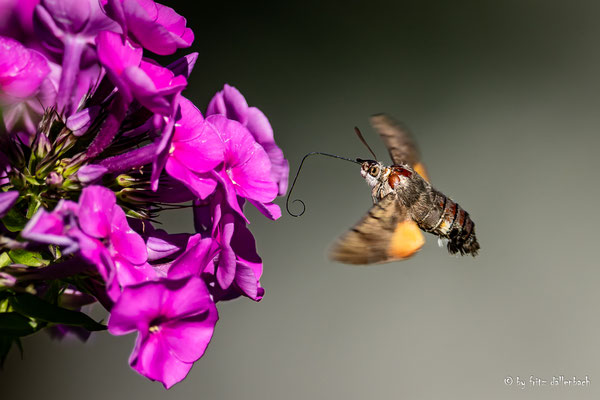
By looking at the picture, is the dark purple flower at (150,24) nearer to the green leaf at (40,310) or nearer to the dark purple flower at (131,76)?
the dark purple flower at (131,76)

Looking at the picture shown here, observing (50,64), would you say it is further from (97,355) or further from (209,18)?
(209,18)

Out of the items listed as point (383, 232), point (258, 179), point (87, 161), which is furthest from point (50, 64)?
point (383, 232)

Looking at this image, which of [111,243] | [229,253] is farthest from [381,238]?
[111,243]

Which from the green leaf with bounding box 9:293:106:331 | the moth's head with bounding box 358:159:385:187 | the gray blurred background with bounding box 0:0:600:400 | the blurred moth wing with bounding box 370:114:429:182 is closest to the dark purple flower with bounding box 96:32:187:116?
the green leaf with bounding box 9:293:106:331

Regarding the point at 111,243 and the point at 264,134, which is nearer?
the point at 111,243

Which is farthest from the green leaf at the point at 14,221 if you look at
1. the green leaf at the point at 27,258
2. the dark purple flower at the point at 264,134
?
the dark purple flower at the point at 264,134

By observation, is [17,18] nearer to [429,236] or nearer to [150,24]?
[150,24]
